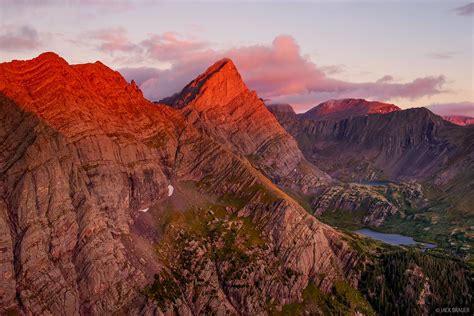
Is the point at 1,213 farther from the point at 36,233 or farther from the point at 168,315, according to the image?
the point at 168,315

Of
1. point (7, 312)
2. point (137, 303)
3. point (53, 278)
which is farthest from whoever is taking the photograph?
point (137, 303)

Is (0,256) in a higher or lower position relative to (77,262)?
higher

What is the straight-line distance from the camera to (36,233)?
189 meters

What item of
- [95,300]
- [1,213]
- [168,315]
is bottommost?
[168,315]

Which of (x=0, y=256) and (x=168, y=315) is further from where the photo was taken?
(x=168, y=315)

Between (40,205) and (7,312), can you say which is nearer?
(7,312)

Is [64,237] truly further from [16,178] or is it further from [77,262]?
[16,178]

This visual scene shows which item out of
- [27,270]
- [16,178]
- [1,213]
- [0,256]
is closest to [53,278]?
[27,270]

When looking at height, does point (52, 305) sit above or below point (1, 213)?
below

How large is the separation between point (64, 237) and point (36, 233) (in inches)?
469

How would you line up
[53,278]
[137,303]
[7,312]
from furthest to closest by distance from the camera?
[137,303] → [53,278] → [7,312]

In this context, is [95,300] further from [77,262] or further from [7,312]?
[7,312]

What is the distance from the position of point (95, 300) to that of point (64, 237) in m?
30.2

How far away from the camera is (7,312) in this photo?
170375mm
